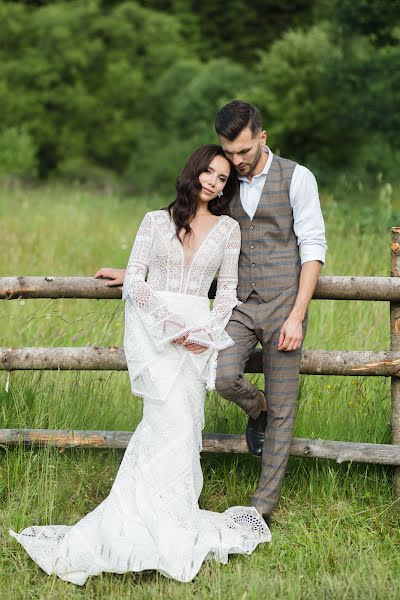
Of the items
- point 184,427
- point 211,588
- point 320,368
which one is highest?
point 320,368

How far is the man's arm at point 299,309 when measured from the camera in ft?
13.7

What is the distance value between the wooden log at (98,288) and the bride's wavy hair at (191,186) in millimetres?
426

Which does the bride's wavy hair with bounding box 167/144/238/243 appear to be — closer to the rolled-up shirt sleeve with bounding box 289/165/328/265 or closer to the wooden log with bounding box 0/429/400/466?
the rolled-up shirt sleeve with bounding box 289/165/328/265

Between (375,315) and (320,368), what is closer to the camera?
(320,368)

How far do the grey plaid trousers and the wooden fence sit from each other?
21cm

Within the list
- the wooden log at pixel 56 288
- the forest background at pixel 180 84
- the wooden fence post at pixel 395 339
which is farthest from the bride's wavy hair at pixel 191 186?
the forest background at pixel 180 84

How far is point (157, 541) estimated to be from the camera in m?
3.93

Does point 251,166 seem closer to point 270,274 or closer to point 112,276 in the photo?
point 270,274

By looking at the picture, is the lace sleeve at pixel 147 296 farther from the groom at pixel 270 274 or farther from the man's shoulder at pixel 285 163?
the man's shoulder at pixel 285 163

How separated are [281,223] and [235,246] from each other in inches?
9.4

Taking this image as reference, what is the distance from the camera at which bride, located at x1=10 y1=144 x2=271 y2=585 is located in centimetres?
393

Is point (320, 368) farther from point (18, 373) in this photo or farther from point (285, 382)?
point (18, 373)

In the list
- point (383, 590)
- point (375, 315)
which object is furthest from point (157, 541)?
point (375, 315)

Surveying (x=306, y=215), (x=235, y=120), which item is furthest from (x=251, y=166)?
(x=306, y=215)
